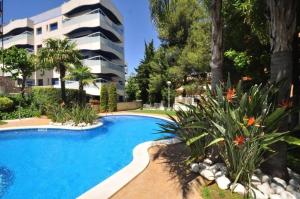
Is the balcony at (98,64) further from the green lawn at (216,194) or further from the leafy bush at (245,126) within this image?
the green lawn at (216,194)

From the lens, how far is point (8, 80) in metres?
29.3

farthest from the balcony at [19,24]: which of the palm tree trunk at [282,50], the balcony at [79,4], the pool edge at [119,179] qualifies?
the palm tree trunk at [282,50]

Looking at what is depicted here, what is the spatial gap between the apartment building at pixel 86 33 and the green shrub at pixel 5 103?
999cm

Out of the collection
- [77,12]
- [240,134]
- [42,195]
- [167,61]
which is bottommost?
[42,195]

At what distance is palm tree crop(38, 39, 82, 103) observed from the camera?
19.5m

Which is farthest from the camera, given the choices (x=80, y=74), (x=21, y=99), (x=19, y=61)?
(x=19, y=61)

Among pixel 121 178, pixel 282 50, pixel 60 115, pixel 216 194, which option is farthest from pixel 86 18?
pixel 216 194

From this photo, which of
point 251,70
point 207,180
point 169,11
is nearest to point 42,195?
point 207,180

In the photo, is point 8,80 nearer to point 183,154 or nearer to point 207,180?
point 183,154

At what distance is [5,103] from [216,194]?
64.7 feet

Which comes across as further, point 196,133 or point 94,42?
point 94,42

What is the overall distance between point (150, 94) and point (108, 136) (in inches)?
867

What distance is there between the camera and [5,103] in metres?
19.3

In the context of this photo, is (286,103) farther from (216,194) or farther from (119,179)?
(119,179)
